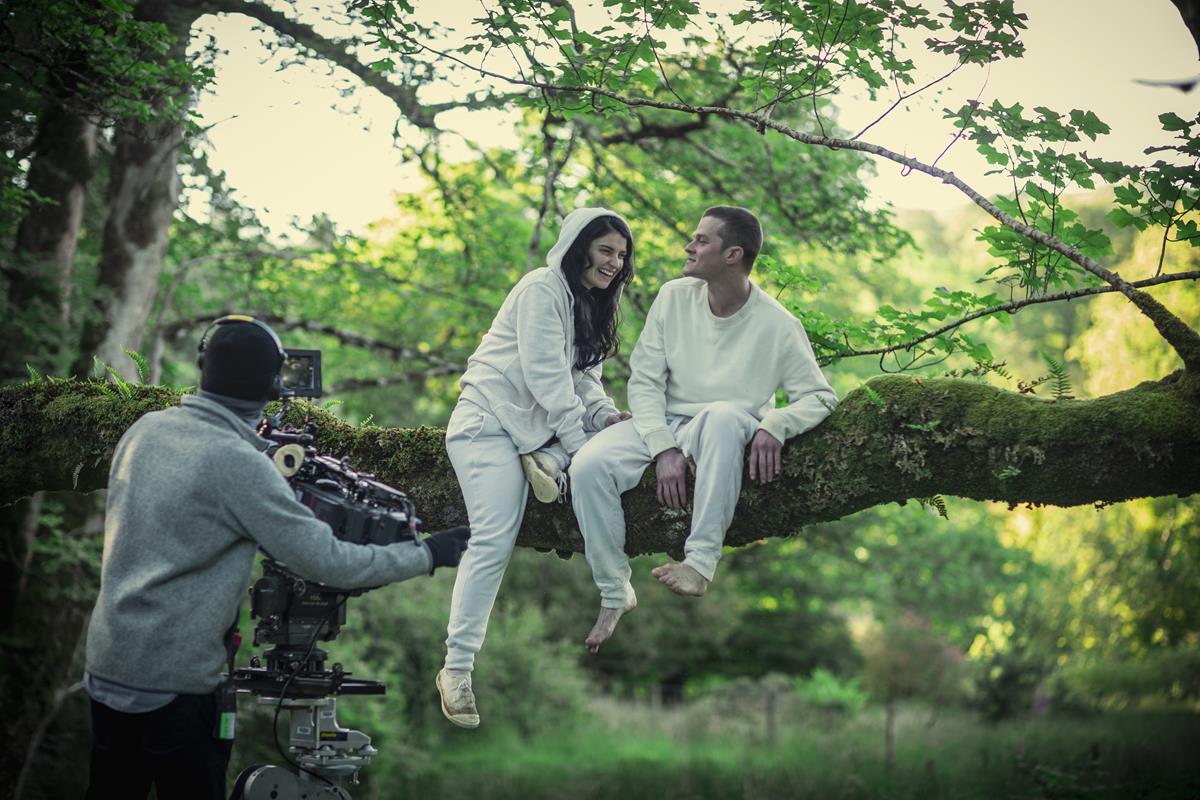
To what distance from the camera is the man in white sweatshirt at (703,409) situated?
166 inches

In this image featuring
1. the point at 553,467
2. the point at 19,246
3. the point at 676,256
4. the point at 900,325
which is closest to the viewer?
the point at 553,467

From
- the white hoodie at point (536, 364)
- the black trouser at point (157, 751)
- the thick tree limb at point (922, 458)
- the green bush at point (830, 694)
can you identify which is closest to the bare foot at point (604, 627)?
the thick tree limb at point (922, 458)

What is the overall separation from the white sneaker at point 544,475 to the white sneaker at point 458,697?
792 millimetres

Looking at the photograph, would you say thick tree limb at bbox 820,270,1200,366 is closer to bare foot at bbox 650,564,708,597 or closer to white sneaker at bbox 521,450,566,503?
bare foot at bbox 650,564,708,597

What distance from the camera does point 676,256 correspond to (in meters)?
10.4

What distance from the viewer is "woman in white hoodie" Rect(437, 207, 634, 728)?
4.30m

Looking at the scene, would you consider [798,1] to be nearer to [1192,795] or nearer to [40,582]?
[1192,795]

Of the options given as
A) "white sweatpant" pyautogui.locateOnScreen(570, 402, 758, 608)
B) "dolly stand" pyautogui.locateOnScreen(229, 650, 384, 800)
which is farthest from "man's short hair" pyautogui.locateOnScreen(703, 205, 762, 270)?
"dolly stand" pyautogui.locateOnScreen(229, 650, 384, 800)

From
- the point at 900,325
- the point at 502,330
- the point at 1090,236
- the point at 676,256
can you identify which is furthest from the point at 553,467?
the point at 676,256

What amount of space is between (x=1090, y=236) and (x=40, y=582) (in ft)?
30.7

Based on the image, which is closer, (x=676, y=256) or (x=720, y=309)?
(x=720, y=309)

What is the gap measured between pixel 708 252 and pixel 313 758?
257 centimetres

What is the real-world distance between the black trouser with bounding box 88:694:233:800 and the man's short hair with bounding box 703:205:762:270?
2.75m

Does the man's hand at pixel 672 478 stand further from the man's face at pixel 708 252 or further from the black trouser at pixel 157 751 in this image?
the black trouser at pixel 157 751
